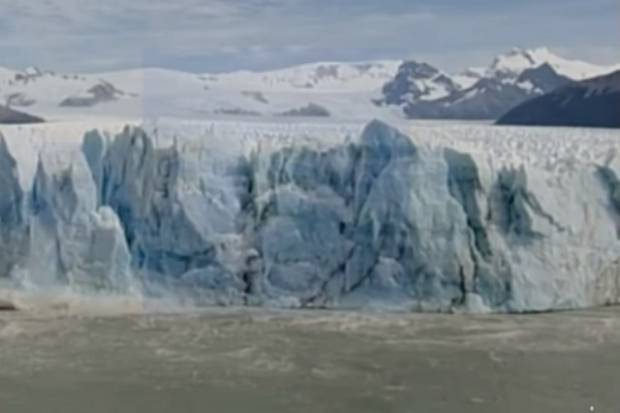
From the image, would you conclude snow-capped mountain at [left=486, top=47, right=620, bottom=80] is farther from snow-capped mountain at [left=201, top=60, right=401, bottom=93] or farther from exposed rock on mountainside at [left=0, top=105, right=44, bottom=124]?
exposed rock on mountainside at [left=0, top=105, right=44, bottom=124]

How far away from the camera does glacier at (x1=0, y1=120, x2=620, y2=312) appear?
5762 millimetres

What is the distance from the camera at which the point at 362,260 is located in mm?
5789

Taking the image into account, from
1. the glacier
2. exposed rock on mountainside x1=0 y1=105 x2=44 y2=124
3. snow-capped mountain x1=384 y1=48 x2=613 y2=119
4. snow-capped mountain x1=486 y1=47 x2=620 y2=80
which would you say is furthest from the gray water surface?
snow-capped mountain x1=486 y1=47 x2=620 y2=80

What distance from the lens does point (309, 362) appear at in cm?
479

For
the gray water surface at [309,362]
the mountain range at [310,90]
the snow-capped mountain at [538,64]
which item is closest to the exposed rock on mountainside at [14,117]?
the mountain range at [310,90]

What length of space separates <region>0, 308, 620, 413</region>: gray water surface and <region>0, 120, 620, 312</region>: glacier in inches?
6.5

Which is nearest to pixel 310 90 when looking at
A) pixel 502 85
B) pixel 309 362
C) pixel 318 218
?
pixel 318 218

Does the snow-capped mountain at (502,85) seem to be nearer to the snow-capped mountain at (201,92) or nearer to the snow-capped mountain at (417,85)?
the snow-capped mountain at (417,85)

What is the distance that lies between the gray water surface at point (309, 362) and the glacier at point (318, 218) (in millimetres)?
166

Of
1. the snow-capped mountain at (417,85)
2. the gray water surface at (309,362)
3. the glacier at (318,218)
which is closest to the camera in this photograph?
the gray water surface at (309,362)

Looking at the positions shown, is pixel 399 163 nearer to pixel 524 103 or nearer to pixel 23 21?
pixel 524 103

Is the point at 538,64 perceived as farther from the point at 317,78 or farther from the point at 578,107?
the point at 317,78

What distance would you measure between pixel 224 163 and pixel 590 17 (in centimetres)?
200

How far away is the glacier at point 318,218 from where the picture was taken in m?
5.76
